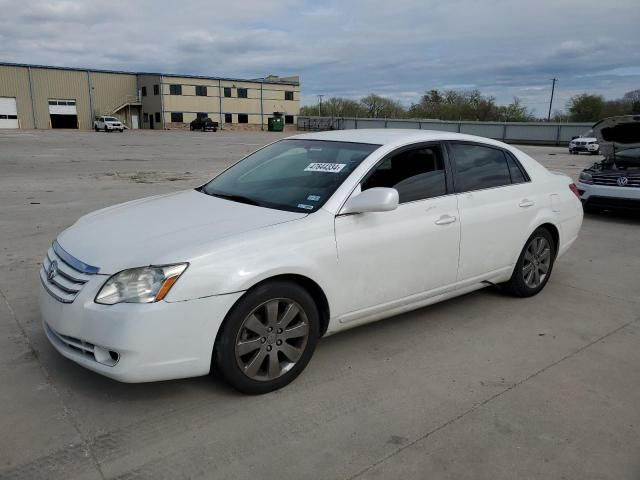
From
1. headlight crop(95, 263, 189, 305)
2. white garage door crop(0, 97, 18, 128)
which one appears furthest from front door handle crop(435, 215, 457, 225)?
white garage door crop(0, 97, 18, 128)

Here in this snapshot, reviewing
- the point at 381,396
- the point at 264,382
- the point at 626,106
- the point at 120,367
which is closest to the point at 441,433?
the point at 381,396

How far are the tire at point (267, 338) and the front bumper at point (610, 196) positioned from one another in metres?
7.51

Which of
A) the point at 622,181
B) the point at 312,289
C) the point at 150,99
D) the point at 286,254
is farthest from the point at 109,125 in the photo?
the point at 286,254

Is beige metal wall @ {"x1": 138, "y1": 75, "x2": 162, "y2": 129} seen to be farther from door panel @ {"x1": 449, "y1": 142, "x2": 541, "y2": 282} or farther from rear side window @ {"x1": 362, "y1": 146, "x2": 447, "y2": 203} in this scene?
rear side window @ {"x1": 362, "y1": 146, "x2": 447, "y2": 203}

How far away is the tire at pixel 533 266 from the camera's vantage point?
4801 millimetres

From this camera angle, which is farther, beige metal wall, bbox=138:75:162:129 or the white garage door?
beige metal wall, bbox=138:75:162:129

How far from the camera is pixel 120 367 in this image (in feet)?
9.16

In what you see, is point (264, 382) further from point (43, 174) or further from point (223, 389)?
point (43, 174)

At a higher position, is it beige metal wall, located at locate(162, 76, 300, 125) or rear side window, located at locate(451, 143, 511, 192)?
beige metal wall, located at locate(162, 76, 300, 125)

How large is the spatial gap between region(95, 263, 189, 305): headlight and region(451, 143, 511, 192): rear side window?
8.02 ft

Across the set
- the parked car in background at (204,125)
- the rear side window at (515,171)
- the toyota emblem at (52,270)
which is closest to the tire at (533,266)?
the rear side window at (515,171)

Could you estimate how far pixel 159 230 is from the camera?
321 cm

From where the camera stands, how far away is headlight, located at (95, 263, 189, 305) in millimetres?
2768

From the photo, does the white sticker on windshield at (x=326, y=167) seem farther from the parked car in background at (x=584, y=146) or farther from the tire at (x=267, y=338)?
the parked car in background at (x=584, y=146)
